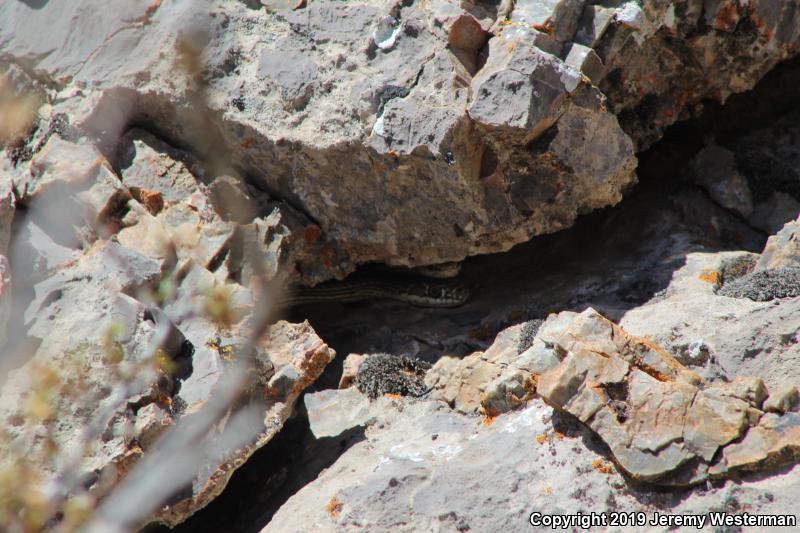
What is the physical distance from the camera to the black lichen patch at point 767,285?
5887 millimetres

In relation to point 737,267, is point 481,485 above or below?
below

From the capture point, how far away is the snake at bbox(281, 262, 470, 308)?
7828mm

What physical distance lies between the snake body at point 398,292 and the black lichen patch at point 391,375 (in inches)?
40.2

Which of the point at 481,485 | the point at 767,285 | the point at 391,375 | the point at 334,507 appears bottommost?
the point at 334,507

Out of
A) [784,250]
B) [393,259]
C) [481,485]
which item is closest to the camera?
[481,485]

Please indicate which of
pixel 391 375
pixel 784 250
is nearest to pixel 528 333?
pixel 391 375

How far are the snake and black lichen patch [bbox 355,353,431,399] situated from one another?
1023mm

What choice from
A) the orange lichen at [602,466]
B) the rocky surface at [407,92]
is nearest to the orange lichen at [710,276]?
the rocky surface at [407,92]

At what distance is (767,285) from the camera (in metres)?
6.03

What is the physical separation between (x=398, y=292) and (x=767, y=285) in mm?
3563

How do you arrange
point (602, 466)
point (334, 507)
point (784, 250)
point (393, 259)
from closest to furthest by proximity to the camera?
point (602, 466) → point (334, 507) → point (784, 250) → point (393, 259)

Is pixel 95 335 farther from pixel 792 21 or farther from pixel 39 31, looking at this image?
pixel 792 21

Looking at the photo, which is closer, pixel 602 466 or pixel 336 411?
pixel 602 466

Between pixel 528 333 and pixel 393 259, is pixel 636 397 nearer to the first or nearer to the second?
pixel 528 333
